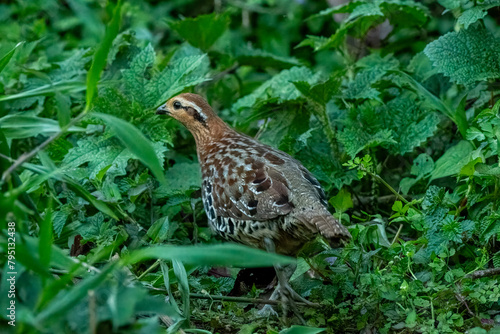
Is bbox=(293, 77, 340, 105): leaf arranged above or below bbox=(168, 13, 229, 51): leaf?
below

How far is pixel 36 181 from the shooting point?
2928mm

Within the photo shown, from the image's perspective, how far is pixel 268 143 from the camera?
516 cm

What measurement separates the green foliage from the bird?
0.18m

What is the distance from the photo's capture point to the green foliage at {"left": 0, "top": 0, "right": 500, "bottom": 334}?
8.35ft

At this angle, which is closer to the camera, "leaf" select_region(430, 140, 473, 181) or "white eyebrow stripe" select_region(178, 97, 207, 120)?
"leaf" select_region(430, 140, 473, 181)

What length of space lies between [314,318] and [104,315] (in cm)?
157

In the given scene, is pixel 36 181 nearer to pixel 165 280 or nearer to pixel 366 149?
pixel 165 280

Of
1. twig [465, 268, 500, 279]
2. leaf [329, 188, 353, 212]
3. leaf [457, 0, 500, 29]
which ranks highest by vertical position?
leaf [457, 0, 500, 29]

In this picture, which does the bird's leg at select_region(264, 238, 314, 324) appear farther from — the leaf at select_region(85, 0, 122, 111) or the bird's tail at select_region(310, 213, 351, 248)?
the leaf at select_region(85, 0, 122, 111)

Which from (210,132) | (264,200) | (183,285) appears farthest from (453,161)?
(183,285)

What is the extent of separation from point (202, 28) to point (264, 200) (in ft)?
7.73

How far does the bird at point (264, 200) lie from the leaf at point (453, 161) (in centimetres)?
83

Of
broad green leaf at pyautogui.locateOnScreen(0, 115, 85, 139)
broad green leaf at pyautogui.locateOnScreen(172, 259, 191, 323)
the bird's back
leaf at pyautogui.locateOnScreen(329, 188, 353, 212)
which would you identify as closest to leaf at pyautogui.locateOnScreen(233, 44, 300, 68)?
the bird's back

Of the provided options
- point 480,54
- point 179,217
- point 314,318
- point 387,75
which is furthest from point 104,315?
point 387,75
